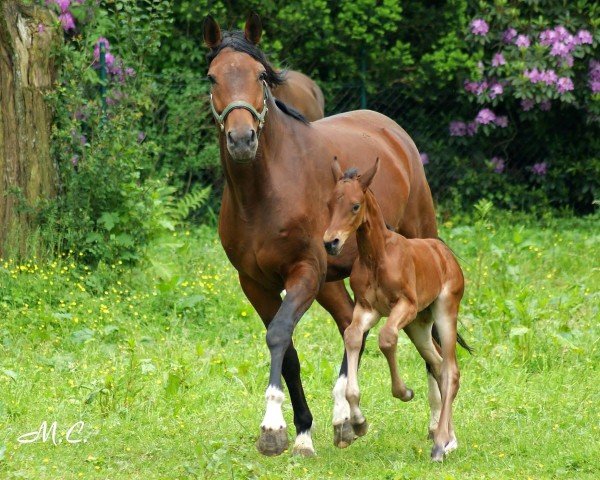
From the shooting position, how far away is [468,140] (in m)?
14.8

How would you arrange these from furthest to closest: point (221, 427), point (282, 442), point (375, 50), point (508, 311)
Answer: point (375, 50) < point (508, 311) < point (221, 427) < point (282, 442)

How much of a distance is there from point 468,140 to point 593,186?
66.3 inches

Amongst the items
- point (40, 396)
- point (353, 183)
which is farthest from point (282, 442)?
point (40, 396)

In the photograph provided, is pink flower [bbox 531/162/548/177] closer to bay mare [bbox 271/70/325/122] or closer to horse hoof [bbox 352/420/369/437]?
bay mare [bbox 271/70/325/122]

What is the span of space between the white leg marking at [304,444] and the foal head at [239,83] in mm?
1581

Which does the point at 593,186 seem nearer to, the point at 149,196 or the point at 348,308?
the point at 149,196

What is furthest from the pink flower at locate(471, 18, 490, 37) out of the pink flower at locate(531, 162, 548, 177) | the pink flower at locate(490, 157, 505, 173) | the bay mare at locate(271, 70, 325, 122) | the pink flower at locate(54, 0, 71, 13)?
the pink flower at locate(54, 0, 71, 13)

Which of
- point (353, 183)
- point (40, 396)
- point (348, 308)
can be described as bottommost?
point (40, 396)

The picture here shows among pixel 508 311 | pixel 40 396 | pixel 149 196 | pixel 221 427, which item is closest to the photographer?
pixel 221 427

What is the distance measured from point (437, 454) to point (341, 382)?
0.69m

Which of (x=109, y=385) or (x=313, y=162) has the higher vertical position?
(x=313, y=162)

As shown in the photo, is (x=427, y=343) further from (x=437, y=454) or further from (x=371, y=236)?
(x=371, y=236)

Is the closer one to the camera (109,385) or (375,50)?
(109,385)

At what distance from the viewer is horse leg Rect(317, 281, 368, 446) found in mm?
5992
